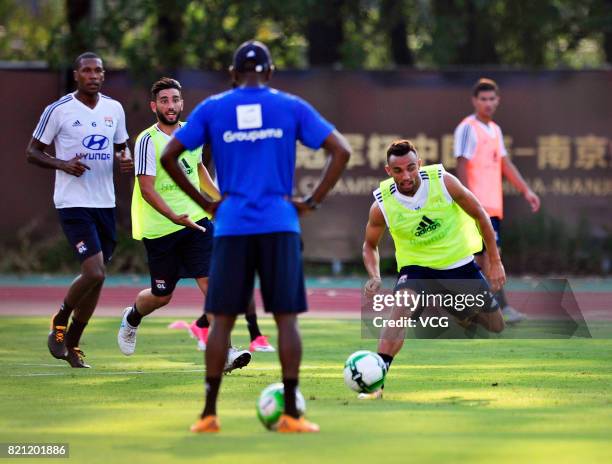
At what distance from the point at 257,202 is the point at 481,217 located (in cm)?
296

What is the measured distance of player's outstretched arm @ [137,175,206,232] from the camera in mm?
11445

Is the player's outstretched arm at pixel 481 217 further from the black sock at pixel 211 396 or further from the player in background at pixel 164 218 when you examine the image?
the black sock at pixel 211 396

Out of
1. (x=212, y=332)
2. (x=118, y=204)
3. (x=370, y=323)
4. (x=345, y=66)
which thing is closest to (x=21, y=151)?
(x=118, y=204)

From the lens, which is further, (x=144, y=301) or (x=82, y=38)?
(x=82, y=38)

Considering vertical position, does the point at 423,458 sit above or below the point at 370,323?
above

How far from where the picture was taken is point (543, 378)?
11.0 m

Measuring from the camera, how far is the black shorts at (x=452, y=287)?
430 inches

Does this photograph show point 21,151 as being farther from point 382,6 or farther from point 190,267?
point 190,267

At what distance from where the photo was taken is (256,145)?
322 inches

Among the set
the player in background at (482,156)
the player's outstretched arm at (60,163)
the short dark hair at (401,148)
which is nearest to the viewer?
the short dark hair at (401,148)

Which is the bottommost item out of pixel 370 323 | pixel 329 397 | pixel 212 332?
pixel 370 323

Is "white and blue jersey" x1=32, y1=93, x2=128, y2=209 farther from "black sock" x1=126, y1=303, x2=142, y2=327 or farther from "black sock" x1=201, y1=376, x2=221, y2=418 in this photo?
"black sock" x1=201, y1=376, x2=221, y2=418

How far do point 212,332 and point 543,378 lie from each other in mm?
3476

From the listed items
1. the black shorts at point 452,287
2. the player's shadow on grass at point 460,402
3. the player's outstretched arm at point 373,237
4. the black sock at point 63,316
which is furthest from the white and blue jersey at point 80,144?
the player's shadow on grass at point 460,402
